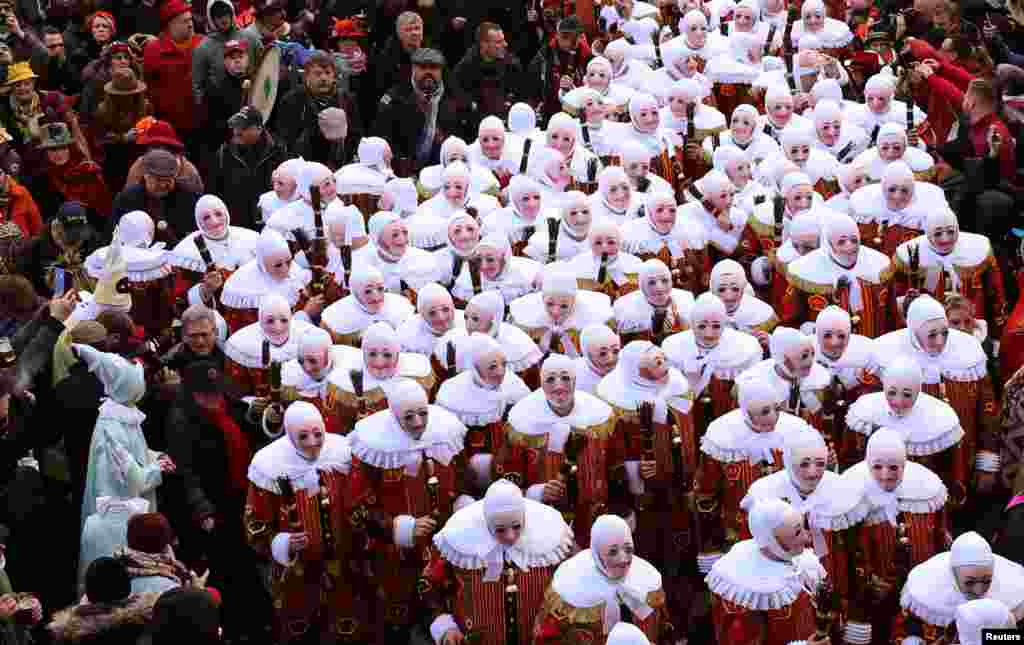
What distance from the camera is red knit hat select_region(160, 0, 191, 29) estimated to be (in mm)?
20625

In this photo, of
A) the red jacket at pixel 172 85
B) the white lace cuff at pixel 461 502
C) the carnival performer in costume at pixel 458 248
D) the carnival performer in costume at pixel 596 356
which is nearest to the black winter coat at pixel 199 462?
the white lace cuff at pixel 461 502

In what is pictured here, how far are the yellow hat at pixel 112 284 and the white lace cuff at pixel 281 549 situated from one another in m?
3.30

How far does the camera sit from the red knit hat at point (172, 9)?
2062 cm

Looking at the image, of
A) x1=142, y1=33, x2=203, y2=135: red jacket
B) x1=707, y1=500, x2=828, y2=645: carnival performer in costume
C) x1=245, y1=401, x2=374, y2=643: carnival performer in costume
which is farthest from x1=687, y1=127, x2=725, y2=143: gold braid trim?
x1=707, y1=500, x2=828, y2=645: carnival performer in costume

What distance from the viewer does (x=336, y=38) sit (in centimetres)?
2133

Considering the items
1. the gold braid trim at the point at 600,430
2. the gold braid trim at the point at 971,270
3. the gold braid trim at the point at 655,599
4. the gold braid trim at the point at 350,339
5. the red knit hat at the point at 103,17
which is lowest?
the gold braid trim at the point at 655,599

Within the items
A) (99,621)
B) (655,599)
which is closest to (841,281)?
(655,599)

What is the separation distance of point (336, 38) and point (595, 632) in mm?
10993

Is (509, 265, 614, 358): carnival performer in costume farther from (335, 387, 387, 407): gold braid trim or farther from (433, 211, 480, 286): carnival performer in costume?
(335, 387, 387, 407): gold braid trim

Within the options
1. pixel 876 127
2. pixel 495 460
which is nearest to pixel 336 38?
pixel 876 127

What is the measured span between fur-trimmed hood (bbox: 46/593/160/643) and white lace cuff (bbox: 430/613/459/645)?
192 cm

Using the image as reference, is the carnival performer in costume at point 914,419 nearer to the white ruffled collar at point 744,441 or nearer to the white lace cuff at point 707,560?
the white ruffled collar at point 744,441

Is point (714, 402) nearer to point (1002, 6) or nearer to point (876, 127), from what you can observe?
point (876, 127)

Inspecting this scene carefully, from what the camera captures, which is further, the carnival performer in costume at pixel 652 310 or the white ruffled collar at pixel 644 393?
the carnival performer in costume at pixel 652 310
